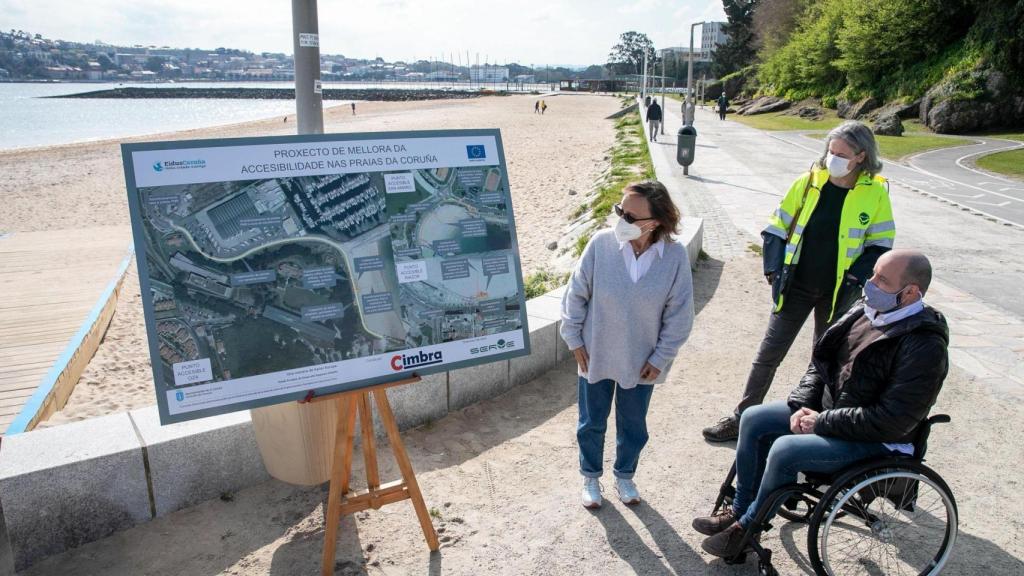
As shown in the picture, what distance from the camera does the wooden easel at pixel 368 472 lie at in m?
3.28

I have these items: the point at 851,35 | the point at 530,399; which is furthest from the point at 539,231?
the point at 851,35

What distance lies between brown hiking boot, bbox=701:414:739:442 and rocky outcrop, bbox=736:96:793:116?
46.5 meters

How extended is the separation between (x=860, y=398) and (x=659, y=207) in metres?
1.24

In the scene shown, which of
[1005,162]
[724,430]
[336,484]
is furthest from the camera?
[1005,162]

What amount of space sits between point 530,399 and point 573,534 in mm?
1736

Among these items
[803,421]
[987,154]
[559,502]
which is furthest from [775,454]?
[987,154]

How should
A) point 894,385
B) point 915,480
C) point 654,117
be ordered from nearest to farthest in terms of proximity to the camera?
point 894,385, point 915,480, point 654,117

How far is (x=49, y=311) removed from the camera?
849cm

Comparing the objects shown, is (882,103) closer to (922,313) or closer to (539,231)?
(539,231)

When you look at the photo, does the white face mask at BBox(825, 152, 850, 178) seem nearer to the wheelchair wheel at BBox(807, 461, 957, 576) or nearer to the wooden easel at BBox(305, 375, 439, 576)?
the wheelchair wheel at BBox(807, 461, 957, 576)

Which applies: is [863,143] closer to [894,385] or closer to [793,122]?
[894,385]

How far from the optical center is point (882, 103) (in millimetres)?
35875

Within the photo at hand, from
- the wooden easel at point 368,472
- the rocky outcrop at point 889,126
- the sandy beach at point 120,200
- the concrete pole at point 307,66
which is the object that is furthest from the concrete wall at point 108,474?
the rocky outcrop at point 889,126

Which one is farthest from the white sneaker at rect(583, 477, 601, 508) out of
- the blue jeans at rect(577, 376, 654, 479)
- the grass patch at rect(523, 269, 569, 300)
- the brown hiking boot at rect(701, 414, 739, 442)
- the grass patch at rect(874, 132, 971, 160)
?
the grass patch at rect(874, 132, 971, 160)
